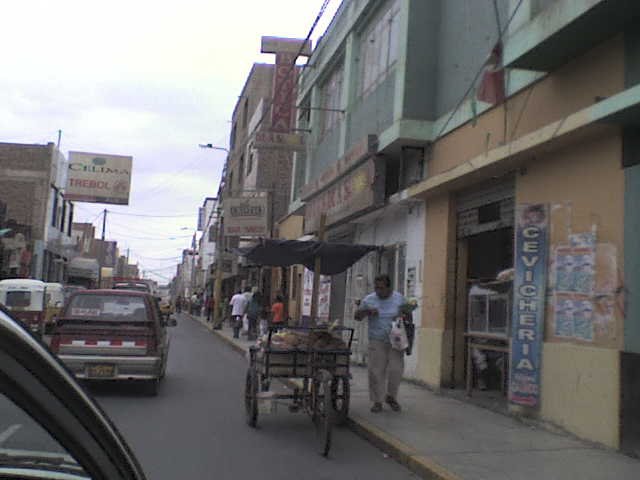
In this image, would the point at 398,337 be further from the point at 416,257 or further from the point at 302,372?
the point at 416,257

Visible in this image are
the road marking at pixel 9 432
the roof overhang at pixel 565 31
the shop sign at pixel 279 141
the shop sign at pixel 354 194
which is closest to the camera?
the road marking at pixel 9 432

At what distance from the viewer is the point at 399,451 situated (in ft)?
22.9

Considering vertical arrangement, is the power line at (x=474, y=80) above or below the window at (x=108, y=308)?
above

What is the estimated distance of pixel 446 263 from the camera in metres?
11.6

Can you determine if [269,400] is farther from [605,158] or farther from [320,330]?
[605,158]

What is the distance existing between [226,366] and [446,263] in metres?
6.83

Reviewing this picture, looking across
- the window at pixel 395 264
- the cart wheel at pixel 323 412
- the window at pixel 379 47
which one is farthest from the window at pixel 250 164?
the cart wheel at pixel 323 412

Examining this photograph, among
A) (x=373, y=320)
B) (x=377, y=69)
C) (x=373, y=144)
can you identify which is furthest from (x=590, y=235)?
(x=377, y=69)

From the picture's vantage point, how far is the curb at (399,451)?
6136mm

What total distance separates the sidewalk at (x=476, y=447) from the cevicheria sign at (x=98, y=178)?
1643 inches

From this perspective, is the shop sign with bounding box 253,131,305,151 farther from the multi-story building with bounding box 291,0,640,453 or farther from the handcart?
the handcart

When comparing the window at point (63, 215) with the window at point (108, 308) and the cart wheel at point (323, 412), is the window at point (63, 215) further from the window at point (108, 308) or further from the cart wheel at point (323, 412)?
the cart wheel at point (323, 412)

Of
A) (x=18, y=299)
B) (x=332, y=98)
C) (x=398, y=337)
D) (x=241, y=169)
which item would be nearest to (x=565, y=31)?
(x=398, y=337)

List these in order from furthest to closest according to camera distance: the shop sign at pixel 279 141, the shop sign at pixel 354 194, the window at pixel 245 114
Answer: the window at pixel 245 114 < the shop sign at pixel 279 141 < the shop sign at pixel 354 194
